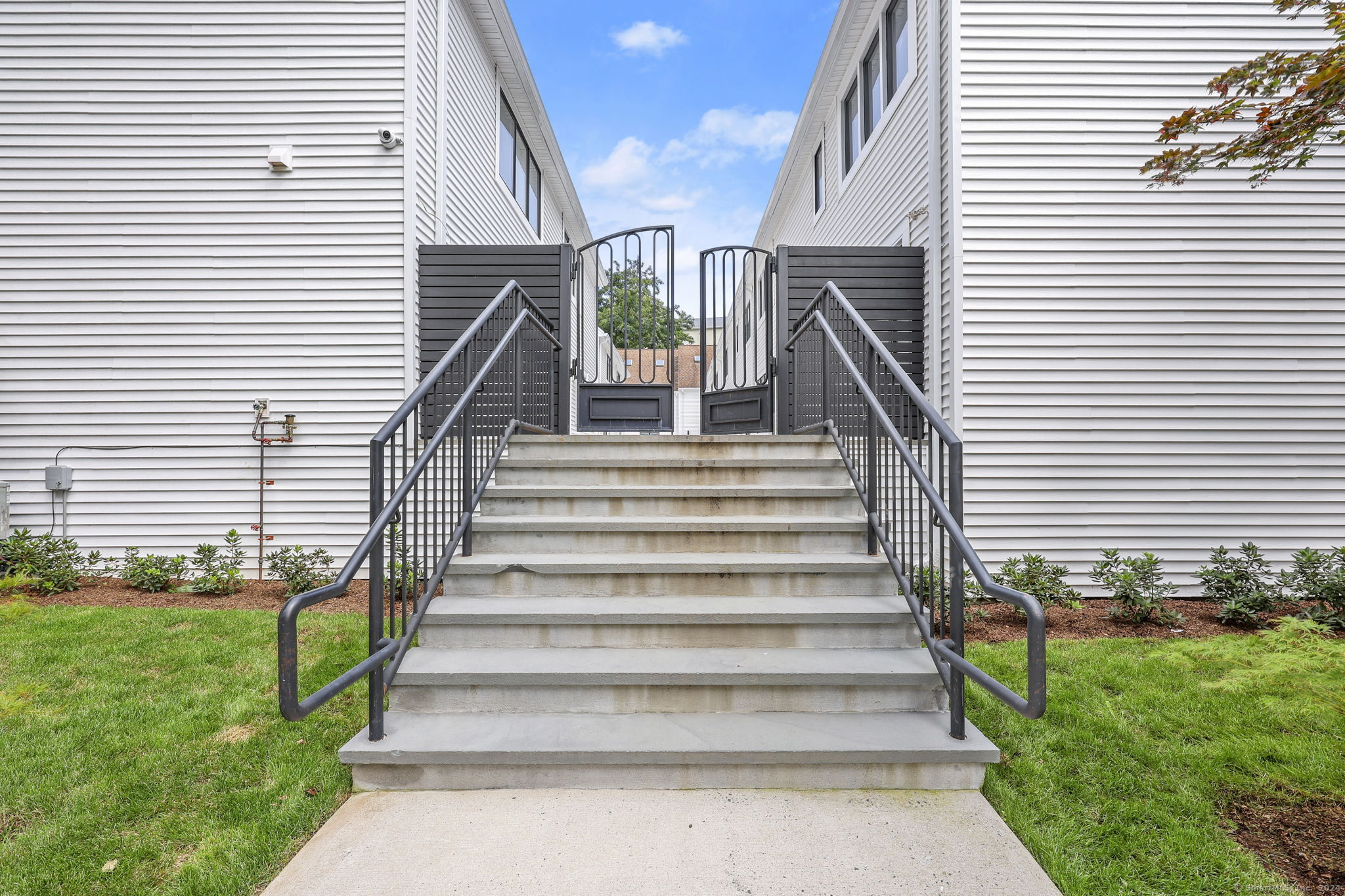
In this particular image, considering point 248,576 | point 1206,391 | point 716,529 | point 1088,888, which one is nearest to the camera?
point 1088,888

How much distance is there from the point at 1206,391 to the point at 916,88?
133 inches

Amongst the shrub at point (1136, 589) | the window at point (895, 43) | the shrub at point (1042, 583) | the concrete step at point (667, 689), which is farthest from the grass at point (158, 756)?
the window at point (895, 43)

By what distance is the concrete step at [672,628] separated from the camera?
2.57 meters

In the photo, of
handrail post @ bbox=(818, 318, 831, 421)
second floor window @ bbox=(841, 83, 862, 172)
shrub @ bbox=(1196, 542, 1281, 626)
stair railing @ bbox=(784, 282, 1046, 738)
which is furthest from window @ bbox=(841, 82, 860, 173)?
shrub @ bbox=(1196, 542, 1281, 626)

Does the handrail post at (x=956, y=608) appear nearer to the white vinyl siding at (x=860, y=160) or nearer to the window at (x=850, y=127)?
the white vinyl siding at (x=860, y=160)

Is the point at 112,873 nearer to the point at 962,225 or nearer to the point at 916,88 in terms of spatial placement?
the point at 962,225

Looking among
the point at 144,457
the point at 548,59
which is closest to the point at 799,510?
the point at 144,457

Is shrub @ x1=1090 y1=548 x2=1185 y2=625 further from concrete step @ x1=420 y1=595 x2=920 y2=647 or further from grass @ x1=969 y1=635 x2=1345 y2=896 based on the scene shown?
concrete step @ x1=420 y1=595 x2=920 y2=647

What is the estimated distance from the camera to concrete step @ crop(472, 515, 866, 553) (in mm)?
3061

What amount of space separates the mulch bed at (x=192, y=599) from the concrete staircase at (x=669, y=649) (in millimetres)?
1815

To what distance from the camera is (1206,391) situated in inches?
187

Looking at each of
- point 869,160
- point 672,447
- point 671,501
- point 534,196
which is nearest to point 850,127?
point 869,160

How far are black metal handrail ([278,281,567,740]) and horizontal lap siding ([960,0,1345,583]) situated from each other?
3.30 meters

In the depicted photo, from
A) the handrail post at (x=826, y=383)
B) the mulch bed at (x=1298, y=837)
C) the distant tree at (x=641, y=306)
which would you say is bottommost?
the mulch bed at (x=1298, y=837)
